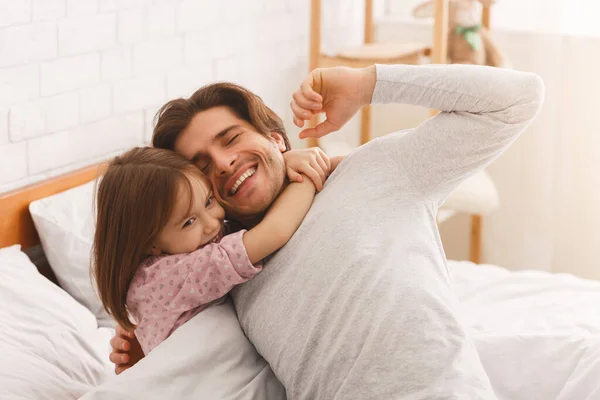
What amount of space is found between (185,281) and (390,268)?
1.05 ft

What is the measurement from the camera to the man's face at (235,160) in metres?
1.35

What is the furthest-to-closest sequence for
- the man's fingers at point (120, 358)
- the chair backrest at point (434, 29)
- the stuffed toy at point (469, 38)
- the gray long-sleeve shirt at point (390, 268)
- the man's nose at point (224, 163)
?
the stuffed toy at point (469, 38) < the chair backrest at point (434, 29) < the man's fingers at point (120, 358) < the man's nose at point (224, 163) < the gray long-sleeve shirt at point (390, 268)

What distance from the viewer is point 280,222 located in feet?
4.24

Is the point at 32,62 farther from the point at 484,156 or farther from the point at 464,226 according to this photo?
the point at 464,226

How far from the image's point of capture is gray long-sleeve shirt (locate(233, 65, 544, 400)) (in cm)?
114

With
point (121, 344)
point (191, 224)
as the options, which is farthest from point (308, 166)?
point (121, 344)

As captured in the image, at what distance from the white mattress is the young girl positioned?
0.46 meters

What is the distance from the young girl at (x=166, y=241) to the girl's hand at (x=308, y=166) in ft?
0.25

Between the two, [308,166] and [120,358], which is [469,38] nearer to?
[308,166]

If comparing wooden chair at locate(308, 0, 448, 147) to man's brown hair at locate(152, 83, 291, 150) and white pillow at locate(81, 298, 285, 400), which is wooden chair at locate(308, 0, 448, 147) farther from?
white pillow at locate(81, 298, 285, 400)

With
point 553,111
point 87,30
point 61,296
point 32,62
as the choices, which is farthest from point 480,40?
point 61,296

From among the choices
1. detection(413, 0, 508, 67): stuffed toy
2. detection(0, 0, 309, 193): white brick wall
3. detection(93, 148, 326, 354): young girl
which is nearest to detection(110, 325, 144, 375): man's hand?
detection(93, 148, 326, 354): young girl

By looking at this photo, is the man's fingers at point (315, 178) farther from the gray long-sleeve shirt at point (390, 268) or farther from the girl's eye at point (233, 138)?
the girl's eye at point (233, 138)

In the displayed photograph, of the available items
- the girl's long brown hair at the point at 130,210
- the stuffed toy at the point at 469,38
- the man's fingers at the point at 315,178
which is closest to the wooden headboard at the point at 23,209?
the girl's long brown hair at the point at 130,210
